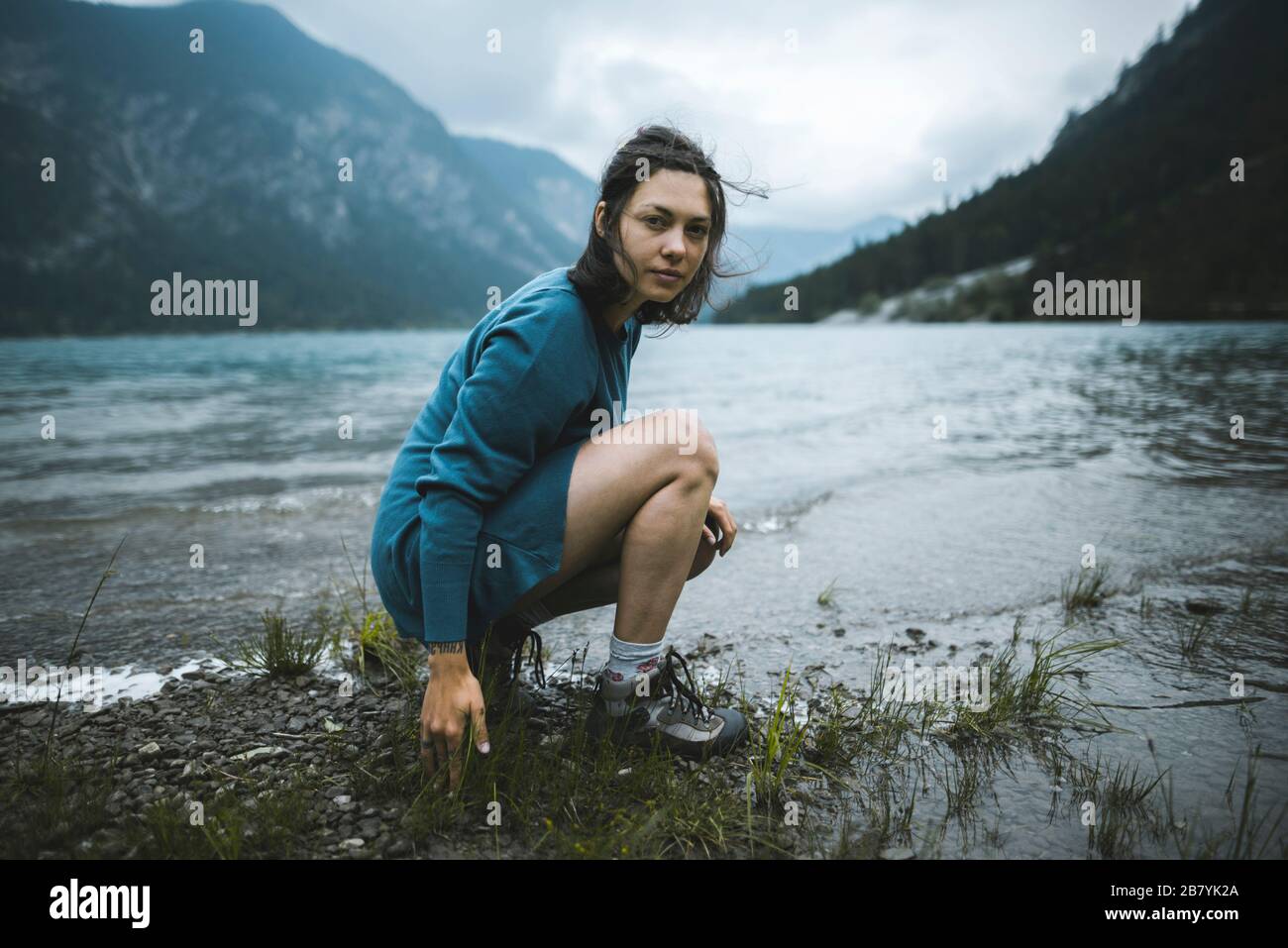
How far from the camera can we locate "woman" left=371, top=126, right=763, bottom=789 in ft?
6.53

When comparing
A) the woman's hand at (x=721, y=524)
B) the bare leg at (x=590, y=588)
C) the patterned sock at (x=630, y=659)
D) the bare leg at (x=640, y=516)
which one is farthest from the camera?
the woman's hand at (x=721, y=524)

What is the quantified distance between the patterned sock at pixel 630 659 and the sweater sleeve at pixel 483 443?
620 millimetres

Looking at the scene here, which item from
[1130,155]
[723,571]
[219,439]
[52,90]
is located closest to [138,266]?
[52,90]

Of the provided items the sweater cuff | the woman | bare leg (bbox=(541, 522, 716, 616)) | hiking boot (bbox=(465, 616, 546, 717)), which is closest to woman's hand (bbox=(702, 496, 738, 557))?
bare leg (bbox=(541, 522, 716, 616))

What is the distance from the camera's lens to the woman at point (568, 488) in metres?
1.99

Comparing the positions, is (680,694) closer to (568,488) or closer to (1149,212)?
(568,488)

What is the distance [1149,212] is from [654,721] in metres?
117

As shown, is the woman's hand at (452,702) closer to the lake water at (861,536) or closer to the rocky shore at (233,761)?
the rocky shore at (233,761)

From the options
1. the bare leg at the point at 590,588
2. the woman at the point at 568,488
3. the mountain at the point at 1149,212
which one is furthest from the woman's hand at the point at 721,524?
the mountain at the point at 1149,212

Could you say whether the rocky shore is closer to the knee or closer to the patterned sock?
the patterned sock

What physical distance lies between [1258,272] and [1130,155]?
208 feet

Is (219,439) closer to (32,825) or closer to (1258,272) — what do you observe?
(32,825)

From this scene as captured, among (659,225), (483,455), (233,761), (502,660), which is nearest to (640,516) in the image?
(483,455)

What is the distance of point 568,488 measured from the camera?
2.25 metres
